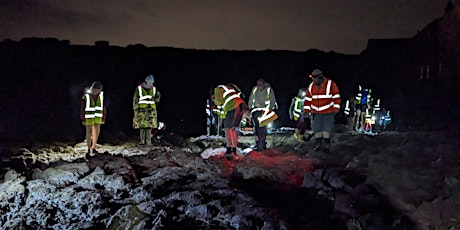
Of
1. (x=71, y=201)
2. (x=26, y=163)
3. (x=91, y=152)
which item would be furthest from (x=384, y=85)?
(x=71, y=201)

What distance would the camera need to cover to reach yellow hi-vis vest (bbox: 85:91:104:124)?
10000mm

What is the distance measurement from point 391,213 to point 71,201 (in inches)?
157

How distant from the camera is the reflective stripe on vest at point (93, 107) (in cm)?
999

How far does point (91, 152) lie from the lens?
35.0 ft

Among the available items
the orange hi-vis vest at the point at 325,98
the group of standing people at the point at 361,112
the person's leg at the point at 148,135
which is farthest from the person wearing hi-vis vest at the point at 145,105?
the group of standing people at the point at 361,112

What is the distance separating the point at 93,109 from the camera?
10.1m

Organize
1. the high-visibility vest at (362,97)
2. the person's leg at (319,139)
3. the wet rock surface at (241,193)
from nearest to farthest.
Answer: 1. the wet rock surface at (241,193)
2. the person's leg at (319,139)
3. the high-visibility vest at (362,97)

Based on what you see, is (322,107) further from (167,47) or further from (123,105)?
(167,47)

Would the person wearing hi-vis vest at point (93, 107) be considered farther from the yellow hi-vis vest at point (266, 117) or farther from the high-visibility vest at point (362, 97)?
the high-visibility vest at point (362, 97)

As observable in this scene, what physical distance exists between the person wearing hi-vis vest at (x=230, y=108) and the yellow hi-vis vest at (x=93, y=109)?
2.85 m

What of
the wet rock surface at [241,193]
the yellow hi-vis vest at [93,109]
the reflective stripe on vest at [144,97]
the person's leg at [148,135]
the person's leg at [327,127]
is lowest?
the wet rock surface at [241,193]

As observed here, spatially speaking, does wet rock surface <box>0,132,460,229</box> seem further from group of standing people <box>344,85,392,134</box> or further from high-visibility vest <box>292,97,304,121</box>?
group of standing people <box>344,85,392,134</box>

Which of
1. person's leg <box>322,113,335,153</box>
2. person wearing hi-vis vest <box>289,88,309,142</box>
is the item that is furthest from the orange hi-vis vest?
person wearing hi-vis vest <box>289,88,309,142</box>

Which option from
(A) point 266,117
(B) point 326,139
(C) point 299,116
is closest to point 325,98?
(B) point 326,139
